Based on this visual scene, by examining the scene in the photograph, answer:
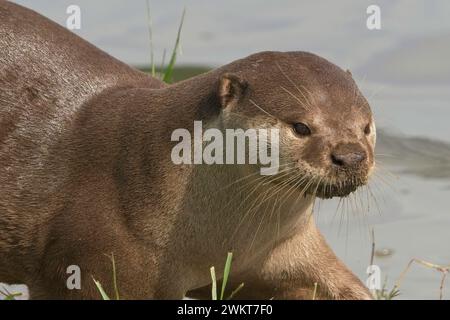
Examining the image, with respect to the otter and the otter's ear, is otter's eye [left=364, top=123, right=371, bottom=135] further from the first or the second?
the otter's ear

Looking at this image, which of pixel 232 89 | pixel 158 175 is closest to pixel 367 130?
pixel 232 89

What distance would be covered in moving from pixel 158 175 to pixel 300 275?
0.72 meters

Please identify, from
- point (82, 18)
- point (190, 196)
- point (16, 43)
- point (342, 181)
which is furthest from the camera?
point (82, 18)

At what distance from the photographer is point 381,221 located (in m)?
7.66

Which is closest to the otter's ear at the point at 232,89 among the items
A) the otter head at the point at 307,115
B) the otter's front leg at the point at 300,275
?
the otter head at the point at 307,115

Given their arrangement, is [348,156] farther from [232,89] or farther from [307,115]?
[232,89]

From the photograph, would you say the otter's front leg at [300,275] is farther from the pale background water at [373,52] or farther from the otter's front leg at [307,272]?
the pale background water at [373,52]

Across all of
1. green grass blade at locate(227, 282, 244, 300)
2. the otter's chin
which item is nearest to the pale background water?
green grass blade at locate(227, 282, 244, 300)

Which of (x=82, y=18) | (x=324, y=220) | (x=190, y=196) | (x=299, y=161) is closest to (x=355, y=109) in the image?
(x=299, y=161)

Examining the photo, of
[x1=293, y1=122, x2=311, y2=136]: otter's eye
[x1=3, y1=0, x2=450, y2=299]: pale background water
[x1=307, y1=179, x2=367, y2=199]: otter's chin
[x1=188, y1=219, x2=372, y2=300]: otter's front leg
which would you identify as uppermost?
[x1=3, y1=0, x2=450, y2=299]: pale background water

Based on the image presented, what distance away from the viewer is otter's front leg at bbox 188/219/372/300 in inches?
217

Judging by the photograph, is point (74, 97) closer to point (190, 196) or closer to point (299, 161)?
point (190, 196)

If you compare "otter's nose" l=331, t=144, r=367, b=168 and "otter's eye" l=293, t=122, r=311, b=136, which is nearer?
"otter's nose" l=331, t=144, r=367, b=168

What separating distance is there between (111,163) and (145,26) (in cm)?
446
